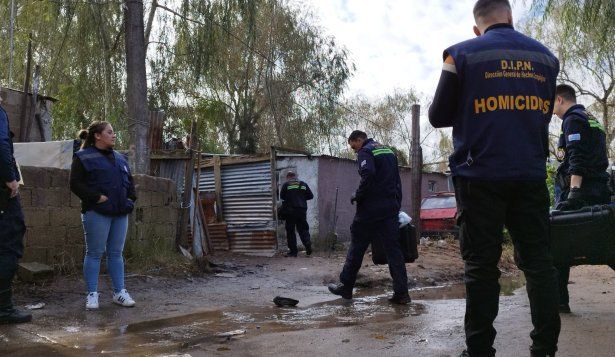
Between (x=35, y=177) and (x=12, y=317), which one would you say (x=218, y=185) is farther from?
(x=12, y=317)

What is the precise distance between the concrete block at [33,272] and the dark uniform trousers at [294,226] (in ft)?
22.3

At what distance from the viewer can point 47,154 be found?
8797mm

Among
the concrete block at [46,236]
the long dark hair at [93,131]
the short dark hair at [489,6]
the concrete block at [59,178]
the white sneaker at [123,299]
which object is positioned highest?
the short dark hair at [489,6]

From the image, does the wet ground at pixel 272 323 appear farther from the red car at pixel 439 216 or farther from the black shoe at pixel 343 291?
the red car at pixel 439 216

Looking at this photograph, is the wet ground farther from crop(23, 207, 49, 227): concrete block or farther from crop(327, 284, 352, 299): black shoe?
crop(23, 207, 49, 227): concrete block

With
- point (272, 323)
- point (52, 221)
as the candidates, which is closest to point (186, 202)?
point (52, 221)

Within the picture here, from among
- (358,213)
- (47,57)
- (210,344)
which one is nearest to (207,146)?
(47,57)

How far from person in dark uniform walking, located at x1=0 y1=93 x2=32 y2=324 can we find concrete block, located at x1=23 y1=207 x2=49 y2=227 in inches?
75.5

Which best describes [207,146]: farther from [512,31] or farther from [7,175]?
[512,31]

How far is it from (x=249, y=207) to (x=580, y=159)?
10.3 m

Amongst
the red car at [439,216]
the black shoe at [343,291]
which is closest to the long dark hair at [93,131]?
the black shoe at [343,291]

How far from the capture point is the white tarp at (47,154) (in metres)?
8.74

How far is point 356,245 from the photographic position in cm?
628

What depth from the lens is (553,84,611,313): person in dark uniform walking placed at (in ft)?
14.7
